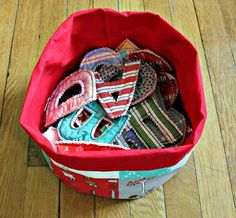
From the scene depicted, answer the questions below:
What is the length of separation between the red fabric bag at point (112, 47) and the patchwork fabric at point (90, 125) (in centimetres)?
7

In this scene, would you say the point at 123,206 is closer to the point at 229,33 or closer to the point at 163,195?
the point at 163,195

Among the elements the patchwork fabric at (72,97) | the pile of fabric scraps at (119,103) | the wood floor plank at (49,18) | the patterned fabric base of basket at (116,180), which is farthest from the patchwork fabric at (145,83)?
the wood floor plank at (49,18)

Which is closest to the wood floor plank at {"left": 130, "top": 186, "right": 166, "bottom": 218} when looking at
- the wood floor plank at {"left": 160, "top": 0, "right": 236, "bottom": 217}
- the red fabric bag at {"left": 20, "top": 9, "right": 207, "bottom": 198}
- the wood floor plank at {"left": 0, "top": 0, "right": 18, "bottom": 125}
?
the wood floor plank at {"left": 160, "top": 0, "right": 236, "bottom": 217}

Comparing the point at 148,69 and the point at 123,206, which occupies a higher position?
the point at 148,69

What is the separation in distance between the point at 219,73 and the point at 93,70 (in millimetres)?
375

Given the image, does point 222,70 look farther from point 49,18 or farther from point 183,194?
Result: point 49,18

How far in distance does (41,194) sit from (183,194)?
0.35 metres

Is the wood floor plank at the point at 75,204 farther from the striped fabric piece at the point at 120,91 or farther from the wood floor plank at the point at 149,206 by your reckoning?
the striped fabric piece at the point at 120,91

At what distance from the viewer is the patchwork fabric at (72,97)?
0.94 metres

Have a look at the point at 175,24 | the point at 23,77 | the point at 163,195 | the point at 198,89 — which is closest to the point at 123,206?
the point at 163,195

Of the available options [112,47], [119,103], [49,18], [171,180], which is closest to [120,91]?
[119,103]

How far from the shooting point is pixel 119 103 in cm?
98

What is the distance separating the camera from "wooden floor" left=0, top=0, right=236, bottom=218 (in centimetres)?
93

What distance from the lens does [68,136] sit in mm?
919
